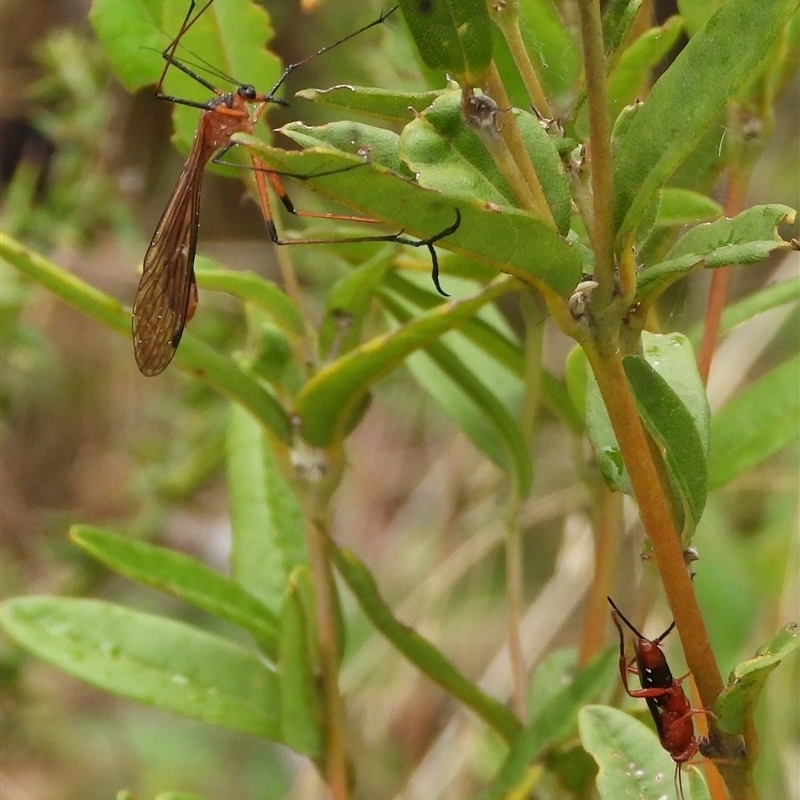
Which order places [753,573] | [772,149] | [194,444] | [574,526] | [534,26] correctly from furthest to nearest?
[772,149], [194,444], [574,526], [753,573], [534,26]

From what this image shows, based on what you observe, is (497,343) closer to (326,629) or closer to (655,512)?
(326,629)

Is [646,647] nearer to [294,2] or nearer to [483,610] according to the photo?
[483,610]

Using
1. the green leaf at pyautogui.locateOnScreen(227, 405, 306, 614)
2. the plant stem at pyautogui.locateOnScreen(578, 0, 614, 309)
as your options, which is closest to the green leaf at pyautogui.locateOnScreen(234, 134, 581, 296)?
the plant stem at pyautogui.locateOnScreen(578, 0, 614, 309)

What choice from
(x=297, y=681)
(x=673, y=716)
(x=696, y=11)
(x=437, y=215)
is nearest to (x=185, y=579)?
(x=297, y=681)

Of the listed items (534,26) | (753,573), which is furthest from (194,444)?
(534,26)

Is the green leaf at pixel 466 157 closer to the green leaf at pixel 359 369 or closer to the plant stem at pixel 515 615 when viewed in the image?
the green leaf at pixel 359 369

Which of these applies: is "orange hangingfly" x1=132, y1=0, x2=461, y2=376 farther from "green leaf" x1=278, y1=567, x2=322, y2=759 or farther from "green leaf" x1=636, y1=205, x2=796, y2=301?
"green leaf" x1=636, y1=205, x2=796, y2=301
